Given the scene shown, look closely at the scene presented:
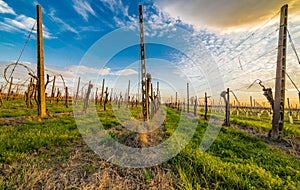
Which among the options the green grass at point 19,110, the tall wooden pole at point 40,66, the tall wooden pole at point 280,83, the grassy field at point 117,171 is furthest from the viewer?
the green grass at point 19,110

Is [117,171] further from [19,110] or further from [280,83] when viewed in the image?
[19,110]

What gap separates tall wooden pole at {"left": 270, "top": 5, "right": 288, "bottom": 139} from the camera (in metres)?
7.02

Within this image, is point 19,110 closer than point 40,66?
No

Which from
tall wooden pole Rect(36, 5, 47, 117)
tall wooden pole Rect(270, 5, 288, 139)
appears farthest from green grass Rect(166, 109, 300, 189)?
tall wooden pole Rect(36, 5, 47, 117)

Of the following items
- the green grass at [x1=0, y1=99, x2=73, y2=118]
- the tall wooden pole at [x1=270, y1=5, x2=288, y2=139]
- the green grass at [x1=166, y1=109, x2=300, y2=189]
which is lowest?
the green grass at [x1=166, y1=109, x2=300, y2=189]

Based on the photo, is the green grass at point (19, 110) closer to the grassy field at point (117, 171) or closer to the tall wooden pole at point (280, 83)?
the grassy field at point (117, 171)

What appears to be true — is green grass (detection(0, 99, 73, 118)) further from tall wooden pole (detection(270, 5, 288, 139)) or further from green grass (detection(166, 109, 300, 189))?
tall wooden pole (detection(270, 5, 288, 139))

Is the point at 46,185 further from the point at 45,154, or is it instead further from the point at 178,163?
the point at 178,163

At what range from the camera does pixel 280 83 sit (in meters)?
7.05

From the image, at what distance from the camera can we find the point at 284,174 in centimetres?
368

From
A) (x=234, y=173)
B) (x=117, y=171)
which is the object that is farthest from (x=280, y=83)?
(x=117, y=171)

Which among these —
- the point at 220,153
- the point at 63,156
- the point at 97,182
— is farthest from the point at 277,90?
the point at 63,156

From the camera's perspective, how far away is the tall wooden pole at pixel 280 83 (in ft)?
23.0

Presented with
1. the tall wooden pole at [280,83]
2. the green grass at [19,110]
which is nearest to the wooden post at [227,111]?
the tall wooden pole at [280,83]
